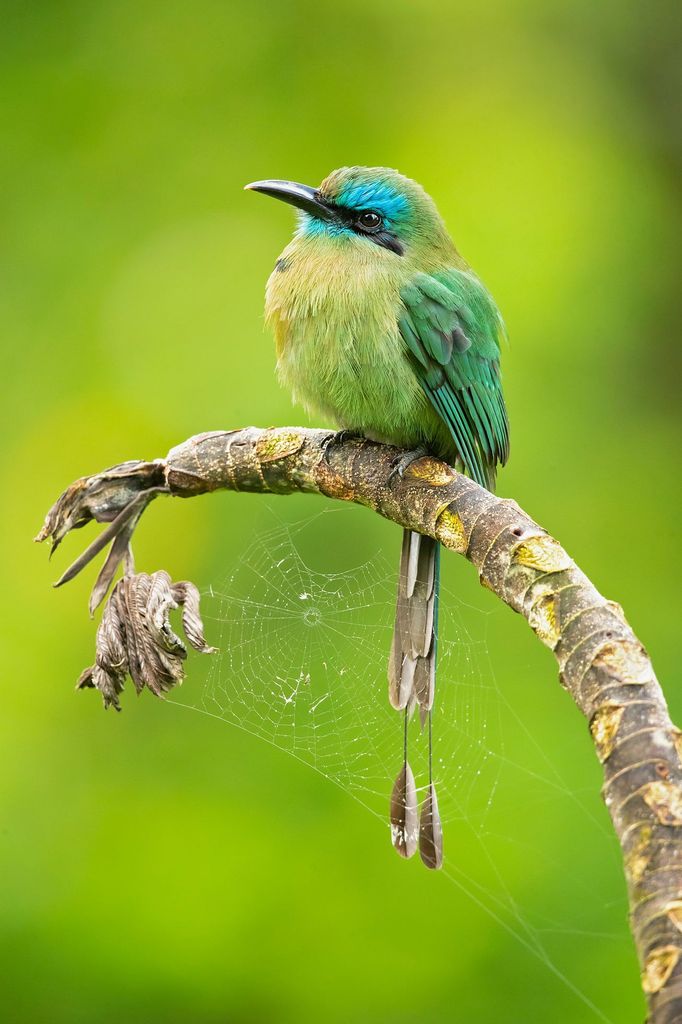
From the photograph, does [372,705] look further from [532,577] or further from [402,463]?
[532,577]

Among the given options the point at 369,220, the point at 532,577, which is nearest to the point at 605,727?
the point at 532,577

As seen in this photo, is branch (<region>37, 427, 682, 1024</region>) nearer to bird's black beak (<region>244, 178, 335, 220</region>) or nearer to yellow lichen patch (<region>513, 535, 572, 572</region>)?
yellow lichen patch (<region>513, 535, 572, 572</region>)

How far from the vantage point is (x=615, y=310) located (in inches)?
173

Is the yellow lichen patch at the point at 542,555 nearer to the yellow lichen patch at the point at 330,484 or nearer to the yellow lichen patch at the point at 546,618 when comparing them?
the yellow lichen patch at the point at 546,618

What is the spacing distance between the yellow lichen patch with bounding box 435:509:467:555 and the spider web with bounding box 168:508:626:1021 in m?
1.03

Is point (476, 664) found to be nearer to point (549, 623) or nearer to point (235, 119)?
point (549, 623)

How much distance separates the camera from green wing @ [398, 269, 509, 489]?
2896 millimetres

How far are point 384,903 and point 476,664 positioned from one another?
0.70m

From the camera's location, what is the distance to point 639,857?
1.31 metres

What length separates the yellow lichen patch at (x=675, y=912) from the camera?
1.24 meters

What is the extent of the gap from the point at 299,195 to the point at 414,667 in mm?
1232

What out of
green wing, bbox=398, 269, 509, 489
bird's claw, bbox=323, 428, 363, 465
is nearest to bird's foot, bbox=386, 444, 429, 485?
bird's claw, bbox=323, 428, 363, 465

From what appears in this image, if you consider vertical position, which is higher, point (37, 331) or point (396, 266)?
point (37, 331)

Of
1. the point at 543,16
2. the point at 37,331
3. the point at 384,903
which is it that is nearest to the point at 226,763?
the point at 384,903
